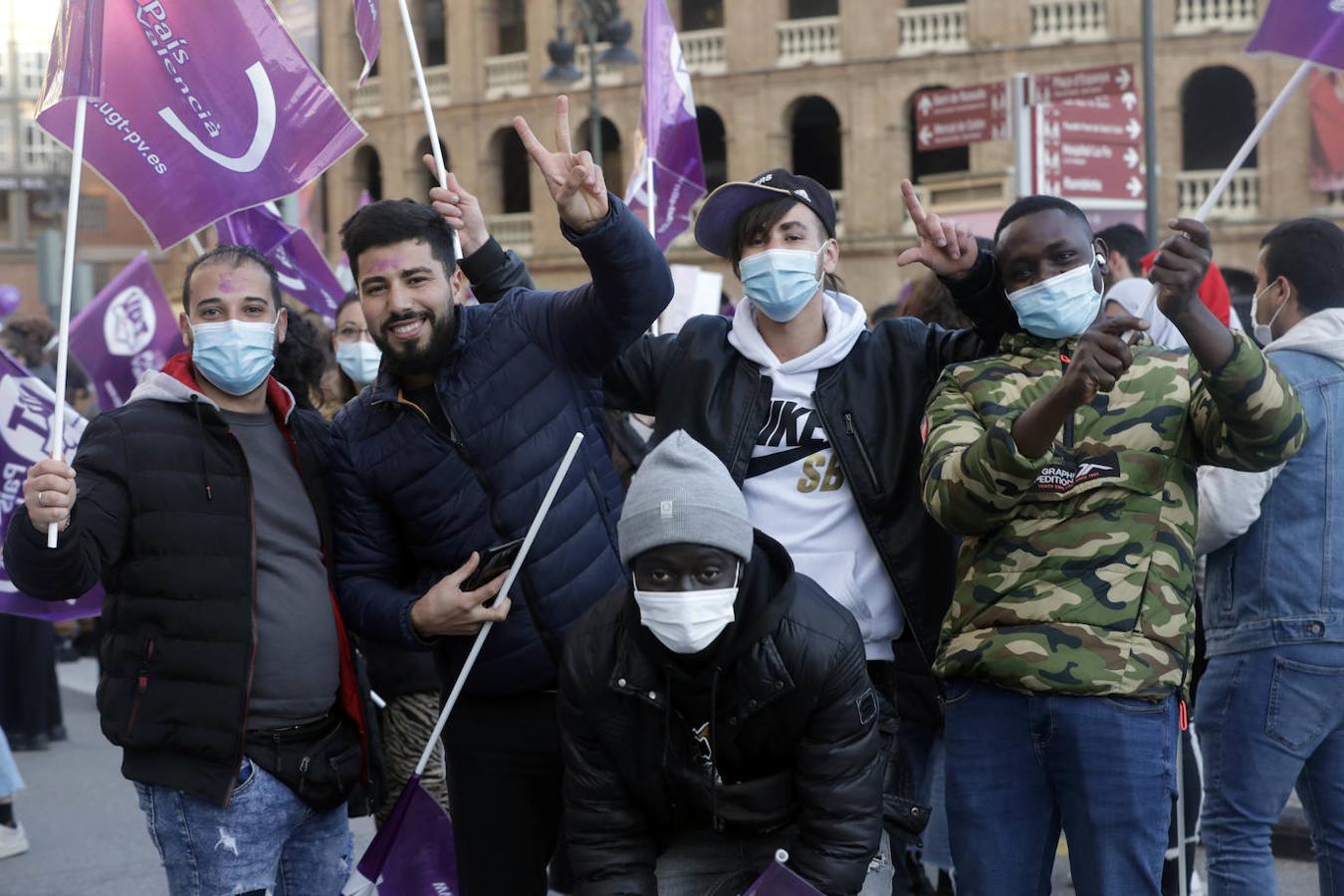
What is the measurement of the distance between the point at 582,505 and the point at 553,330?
0.41 meters

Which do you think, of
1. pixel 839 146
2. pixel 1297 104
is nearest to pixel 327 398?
pixel 1297 104

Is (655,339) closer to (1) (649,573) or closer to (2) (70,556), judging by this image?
(1) (649,573)

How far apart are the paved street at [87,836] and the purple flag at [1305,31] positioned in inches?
125

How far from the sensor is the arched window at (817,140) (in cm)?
3284

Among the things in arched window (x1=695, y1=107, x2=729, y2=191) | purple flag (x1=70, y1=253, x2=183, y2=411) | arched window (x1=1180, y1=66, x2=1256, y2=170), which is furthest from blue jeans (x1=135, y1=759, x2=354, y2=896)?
arched window (x1=695, y1=107, x2=729, y2=191)

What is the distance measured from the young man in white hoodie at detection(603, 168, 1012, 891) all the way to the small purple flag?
1.57 ft

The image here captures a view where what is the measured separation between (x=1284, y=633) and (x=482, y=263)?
2.27 m

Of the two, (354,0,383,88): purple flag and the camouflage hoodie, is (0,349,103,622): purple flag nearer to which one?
(354,0,383,88): purple flag

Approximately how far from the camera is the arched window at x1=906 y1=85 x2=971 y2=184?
99.5 ft

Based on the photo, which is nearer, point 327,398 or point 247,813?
point 247,813

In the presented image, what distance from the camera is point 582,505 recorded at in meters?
3.83

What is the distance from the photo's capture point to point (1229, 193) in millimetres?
28078

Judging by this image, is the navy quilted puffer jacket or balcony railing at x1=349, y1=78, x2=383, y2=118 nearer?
the navy quilted puffer jacket

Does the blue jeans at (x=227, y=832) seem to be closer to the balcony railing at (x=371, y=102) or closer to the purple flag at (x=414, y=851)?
the purple flag at (x=414, y=851)
